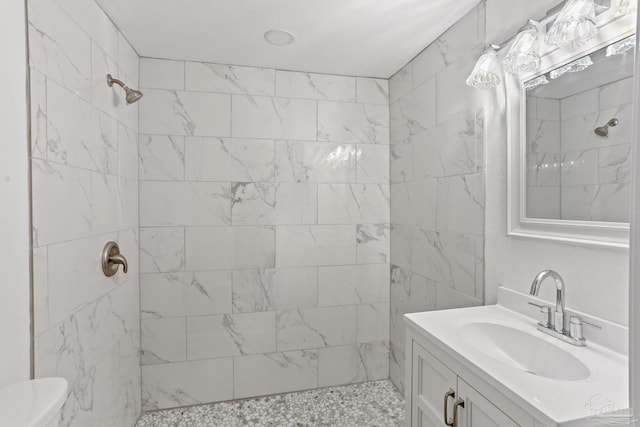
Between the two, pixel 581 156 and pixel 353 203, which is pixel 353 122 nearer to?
pixel 353 203

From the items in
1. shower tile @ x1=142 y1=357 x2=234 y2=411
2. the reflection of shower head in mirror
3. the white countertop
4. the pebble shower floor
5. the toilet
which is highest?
the reflection of shower head in mirror

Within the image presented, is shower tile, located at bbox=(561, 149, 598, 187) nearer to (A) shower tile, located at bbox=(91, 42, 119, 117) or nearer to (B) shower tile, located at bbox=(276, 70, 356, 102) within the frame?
(B) shower tile, located at bbox=(276, 70, 356, 102)

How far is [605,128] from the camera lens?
3.72 feet

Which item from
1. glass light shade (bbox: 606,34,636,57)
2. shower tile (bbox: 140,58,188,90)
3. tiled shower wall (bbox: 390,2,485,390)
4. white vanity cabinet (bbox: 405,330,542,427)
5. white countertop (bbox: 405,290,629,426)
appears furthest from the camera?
shower tile (bbox: 140,58,188,90)

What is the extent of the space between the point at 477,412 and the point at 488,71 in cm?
132

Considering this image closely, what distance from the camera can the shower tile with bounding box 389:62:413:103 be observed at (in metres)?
2.29

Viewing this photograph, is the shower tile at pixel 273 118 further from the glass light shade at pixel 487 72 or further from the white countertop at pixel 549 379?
the white countertop at pixel 549 379

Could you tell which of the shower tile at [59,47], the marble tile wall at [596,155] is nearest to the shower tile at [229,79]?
the shower tile at [59,47]

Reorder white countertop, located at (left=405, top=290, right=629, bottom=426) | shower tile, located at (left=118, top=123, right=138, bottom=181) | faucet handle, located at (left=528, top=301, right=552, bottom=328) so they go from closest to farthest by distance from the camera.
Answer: white countertop, located at (left=405, top=290, right=629, bottom=426) → faucet handle, located at (left=528, top=301, right=552, bottom=328) → shower tile, located at (left=118, top=123, right=138, bottom=181)

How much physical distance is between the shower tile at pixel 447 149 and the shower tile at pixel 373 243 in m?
0.54

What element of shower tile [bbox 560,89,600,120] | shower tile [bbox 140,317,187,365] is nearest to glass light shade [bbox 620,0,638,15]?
shower tile [bbox 560,89,600,120]

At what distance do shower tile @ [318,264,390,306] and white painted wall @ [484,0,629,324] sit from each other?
1023mm

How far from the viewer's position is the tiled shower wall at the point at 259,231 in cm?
224

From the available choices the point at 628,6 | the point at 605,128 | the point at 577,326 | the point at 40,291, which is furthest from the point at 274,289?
the point at 628,6
